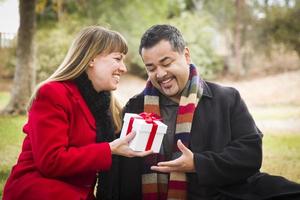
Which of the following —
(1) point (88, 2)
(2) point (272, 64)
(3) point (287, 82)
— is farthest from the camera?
(2) point (272, 64)

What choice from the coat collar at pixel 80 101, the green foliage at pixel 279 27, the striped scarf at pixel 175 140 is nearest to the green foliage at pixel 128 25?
the green foliage at pixel 279 27

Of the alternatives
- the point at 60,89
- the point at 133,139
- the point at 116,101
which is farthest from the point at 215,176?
the point at 60,89

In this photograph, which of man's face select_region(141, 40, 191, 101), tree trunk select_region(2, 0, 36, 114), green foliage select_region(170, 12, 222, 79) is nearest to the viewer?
man's face select_region(141, 40, 191, 101)

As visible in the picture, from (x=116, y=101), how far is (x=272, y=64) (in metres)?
15.1

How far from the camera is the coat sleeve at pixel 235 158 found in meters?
2.74

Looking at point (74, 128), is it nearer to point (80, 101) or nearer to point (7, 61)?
point (80, 101)

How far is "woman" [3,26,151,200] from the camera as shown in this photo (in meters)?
2.44

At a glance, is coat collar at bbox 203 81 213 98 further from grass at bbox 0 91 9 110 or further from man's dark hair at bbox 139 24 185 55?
grass at bbox 0 91 9 110

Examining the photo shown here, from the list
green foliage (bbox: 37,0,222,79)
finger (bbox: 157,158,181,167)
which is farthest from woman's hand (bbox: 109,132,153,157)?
green foliage (bbox: 37,0,222,79)

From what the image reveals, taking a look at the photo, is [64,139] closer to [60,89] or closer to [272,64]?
[60,89]

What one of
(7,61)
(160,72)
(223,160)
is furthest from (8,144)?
(7,61)

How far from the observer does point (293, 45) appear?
644 inches

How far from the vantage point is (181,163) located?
2.67 meters

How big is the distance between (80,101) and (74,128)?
16 centimetres
